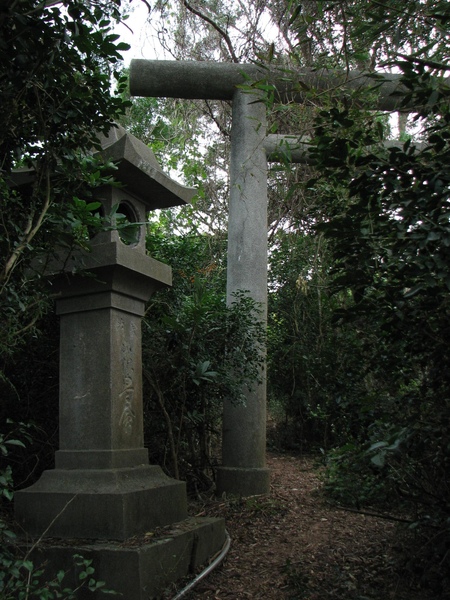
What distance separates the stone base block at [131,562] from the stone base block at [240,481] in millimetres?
2145

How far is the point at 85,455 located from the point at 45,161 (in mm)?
2172

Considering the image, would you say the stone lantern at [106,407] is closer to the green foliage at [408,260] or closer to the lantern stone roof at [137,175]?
the lantern stone roof at [137,175]

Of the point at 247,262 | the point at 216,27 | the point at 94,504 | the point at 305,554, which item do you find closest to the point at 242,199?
the point at 247,262

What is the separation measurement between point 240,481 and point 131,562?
9.26 ft

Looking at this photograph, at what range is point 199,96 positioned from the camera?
6973 mm

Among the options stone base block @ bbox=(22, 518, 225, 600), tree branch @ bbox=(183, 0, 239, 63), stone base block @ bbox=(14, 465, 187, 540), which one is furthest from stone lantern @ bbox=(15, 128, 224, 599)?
tree branch @ bbox=(183, 0, 239, 63)

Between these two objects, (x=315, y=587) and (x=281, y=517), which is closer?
(x=315, y=587)

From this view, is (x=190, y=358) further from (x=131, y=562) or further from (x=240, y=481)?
(x=131, y=562)

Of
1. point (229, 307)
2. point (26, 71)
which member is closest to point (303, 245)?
point (229, 307)

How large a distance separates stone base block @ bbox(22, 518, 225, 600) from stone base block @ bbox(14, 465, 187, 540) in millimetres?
104

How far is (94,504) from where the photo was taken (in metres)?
3.92

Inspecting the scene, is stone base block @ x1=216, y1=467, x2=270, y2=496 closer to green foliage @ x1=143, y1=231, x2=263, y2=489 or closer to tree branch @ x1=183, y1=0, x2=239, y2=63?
green foliage @ x1=143, y1=231, x2=263, y2=489

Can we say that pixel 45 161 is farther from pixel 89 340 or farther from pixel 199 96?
pixel 199 96

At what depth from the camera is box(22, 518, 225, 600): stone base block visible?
355 cm
